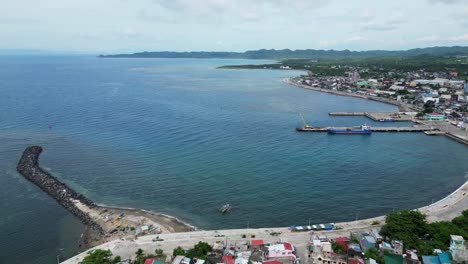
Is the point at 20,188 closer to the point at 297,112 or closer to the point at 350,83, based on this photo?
the point at 297,112

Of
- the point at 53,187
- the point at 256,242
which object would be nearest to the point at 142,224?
the point at 256,242

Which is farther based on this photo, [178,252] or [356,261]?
[178,252]

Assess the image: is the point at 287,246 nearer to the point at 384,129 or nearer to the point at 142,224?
the point at 142,224

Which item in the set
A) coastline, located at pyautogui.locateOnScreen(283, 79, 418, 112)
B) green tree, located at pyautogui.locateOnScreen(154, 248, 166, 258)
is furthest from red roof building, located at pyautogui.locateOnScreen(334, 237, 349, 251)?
coastline, located at pyautogui.locateOnScreen(283, 79, 418, 112)

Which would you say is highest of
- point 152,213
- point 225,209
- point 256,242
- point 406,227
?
point 406,227

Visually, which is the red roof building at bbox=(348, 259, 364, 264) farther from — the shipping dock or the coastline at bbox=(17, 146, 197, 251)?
the shipping dock

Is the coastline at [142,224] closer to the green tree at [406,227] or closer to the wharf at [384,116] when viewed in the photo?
the green tree at [406,227]

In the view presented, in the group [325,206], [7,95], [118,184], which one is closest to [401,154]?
[325,206]
